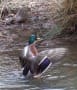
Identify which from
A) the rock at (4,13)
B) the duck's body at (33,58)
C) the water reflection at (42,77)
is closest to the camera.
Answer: the water reflection at (42,77)

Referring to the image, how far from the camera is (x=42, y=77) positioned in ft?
31.6

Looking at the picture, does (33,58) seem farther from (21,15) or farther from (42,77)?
(21,15)

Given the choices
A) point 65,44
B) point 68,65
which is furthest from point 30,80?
point 65,44

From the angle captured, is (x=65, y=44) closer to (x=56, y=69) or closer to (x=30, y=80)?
(x=56, y=69)

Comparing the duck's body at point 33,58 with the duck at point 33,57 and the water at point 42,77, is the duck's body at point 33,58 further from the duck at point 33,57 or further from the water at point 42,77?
the water at point 42,77

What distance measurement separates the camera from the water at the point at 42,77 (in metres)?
8.78

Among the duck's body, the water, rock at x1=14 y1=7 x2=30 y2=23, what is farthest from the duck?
rock at x1=14 y1=7 x2=30 y2=23

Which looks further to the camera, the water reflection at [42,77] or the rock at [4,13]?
the rock at [4,13]

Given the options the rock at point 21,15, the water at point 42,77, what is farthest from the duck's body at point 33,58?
the rock at point 21,15

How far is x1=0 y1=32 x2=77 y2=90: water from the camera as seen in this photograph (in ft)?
28.8

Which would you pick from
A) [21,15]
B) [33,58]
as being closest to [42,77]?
Answer: [33,58]

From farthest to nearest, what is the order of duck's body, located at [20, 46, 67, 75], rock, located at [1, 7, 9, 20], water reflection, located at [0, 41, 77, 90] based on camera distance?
rock, located at [1, 7, 9, 20], duck's body, located at [20, 46, 67, 75], water reflection, located at [0, 41, 77, 90]

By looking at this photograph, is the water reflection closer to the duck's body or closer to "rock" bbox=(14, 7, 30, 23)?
the duck's body

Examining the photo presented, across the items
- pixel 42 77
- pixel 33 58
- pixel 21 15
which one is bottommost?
pixel 21 15
